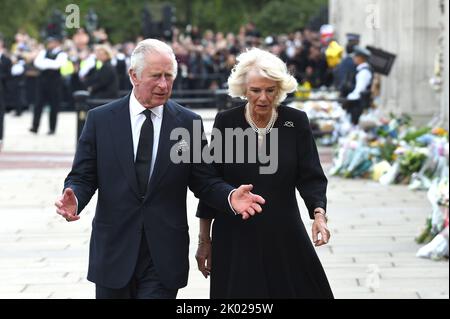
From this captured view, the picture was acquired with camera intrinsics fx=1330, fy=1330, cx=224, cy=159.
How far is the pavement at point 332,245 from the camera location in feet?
31.2

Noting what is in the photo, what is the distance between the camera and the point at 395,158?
56.4ft

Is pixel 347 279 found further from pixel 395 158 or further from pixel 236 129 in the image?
pixel 395 158

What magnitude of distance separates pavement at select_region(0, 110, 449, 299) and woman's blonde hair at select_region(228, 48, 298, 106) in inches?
133

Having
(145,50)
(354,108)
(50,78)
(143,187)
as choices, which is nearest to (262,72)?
(145,50)

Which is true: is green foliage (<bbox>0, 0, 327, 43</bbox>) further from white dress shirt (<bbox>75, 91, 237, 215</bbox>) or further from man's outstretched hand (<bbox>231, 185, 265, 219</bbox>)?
man's outstretched hand (<bbox>231, 185, 265, 219</bbox>)

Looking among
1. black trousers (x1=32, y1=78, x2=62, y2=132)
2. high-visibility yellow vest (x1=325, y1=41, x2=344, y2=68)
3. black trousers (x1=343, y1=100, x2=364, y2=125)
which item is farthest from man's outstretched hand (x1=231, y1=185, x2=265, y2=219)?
black trousers (x1=32, y1=78, x2=62, y2=132)

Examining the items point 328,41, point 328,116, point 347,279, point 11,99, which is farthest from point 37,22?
point 347,279

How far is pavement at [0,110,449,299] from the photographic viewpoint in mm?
9508

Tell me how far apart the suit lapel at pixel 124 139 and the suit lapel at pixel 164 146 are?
9 cm

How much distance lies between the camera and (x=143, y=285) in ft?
19.3

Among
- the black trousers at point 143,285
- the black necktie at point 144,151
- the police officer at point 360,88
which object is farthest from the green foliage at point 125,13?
the black trousers at point 143,285

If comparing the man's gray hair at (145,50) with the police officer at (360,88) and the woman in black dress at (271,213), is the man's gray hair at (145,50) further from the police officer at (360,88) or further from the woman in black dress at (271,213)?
the police officer at (360,88)

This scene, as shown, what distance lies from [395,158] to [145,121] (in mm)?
11531

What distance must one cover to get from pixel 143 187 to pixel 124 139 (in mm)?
232
